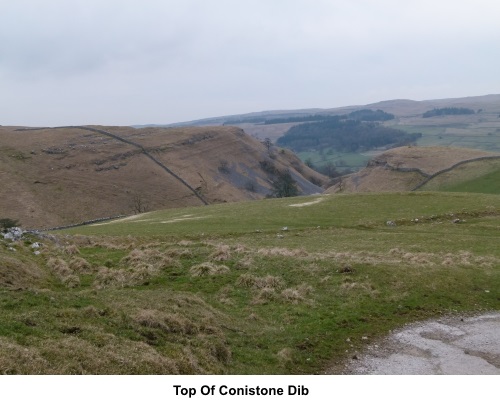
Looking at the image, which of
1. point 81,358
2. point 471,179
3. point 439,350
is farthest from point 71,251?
point 471,179

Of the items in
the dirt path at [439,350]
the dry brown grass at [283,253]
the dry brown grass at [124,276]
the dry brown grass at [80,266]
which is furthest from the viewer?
the dry brown grass at [283,253]

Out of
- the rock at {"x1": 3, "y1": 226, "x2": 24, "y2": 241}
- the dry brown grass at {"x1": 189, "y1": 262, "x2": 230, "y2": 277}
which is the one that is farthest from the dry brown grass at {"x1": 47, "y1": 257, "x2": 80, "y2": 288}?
the dry brown grass at {"x1": 189, "y1": 262, "x2": 230, "y2": 277}

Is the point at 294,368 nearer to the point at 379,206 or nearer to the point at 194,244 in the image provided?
the point at 194,244

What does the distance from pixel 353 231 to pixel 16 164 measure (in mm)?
128693

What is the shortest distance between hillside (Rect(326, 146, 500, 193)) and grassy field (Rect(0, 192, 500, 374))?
80.0 metres

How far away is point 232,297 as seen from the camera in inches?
862

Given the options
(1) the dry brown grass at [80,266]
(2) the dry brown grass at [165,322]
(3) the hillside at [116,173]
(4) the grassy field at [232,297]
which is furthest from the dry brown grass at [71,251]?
(3) the hillside at [116,173]

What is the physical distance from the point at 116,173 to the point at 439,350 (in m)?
146

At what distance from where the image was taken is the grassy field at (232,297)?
1309 cm

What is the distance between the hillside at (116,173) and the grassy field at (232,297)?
92.5 metres

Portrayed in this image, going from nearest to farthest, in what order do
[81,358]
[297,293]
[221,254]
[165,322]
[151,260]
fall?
1. [81,358]
2. [165,322]
3. [297,293]
4. [151,260]
5. [221,254]

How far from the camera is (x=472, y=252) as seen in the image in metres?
31.6

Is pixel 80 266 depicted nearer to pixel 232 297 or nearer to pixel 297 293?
pixel 232 297

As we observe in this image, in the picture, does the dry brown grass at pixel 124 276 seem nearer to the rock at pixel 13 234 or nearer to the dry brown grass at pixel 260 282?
the dry brown grass at pixel 260 282
